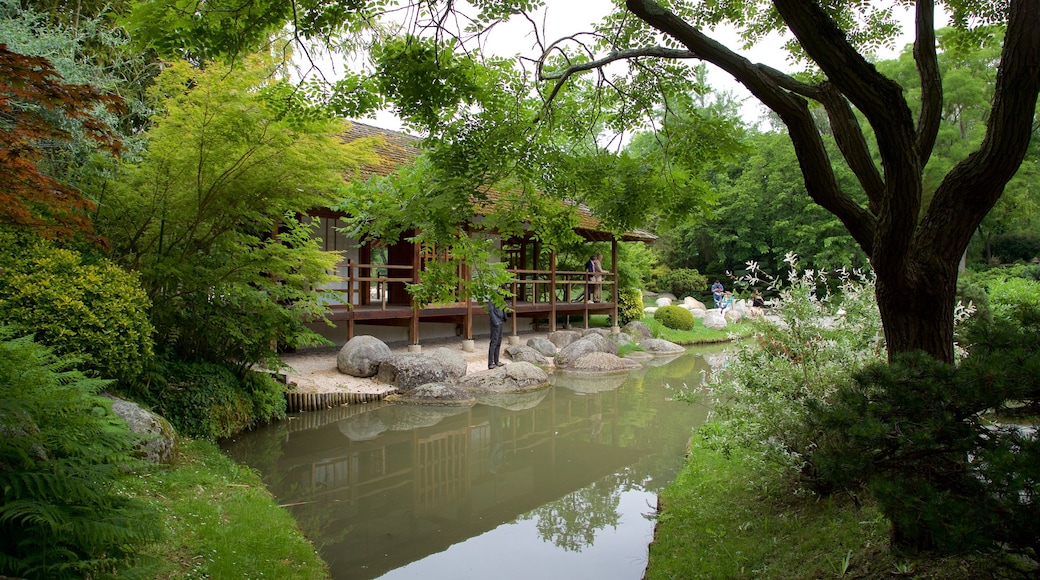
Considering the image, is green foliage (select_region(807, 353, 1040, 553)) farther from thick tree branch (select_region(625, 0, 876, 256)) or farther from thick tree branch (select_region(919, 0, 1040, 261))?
thick tree branch (select_region(625, 0, 876, 256))

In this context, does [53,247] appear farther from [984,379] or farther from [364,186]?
[984,379]

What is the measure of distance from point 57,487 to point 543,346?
39.8 ft

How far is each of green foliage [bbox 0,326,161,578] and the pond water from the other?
163 centimetres

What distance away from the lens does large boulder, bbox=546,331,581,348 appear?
50.2ft

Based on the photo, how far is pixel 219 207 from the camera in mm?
6641

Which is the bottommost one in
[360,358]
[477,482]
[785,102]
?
[477,482]

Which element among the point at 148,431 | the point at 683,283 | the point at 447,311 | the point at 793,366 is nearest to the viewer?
the point at 793,366

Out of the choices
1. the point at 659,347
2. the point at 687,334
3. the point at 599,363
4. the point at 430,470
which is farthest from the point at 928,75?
the point at 687,334

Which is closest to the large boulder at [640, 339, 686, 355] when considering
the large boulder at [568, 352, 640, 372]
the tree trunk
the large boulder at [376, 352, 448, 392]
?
the large boulder at [568, 352, 640, 372]

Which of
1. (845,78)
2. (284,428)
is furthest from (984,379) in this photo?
(284,428)

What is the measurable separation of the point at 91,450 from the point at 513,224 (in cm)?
277

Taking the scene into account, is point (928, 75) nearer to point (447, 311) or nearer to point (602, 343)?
point (447, 311)

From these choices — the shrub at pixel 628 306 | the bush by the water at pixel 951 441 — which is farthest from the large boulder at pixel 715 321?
the bush by the water at pixel 951 441

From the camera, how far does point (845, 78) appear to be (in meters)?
3.06
